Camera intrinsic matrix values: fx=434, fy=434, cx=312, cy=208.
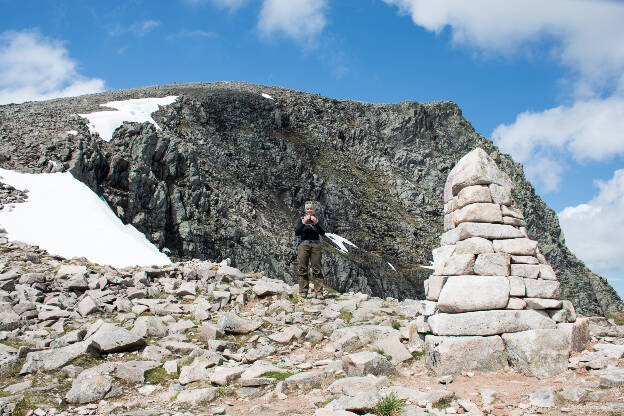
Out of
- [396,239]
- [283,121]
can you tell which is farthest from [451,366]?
[283,121]

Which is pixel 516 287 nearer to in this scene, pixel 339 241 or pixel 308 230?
pixel 308 230

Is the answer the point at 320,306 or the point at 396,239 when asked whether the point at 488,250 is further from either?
the point at 396,239

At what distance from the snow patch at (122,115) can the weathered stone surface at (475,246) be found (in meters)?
39.3

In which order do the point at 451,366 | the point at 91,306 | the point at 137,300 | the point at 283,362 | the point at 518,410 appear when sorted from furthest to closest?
1. the point at 137,300
2. the point at 91,306
3. the point at 283,362
4. the point at 451,366
5. the point at 518,410

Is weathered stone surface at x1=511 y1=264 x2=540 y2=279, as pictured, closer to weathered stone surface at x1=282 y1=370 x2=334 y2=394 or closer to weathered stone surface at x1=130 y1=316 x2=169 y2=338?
weathered stone surface at x1=282 y1=370 x2=334 y2=394

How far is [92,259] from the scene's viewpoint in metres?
17.3

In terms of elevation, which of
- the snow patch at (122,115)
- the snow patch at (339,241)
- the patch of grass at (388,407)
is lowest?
the patch of grass at (388,407)

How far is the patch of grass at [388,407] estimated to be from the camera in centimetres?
561

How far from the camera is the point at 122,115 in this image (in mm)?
46625

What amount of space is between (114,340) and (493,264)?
25.1 feet

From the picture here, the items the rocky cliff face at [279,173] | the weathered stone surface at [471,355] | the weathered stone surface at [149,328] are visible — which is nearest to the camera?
the weathered stone surface at [471,355]

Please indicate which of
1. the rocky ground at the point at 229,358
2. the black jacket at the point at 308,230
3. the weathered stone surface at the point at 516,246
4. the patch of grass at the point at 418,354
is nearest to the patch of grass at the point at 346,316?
the rocky ground at the point at 229,358

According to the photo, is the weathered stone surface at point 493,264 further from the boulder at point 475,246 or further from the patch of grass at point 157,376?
the patch of grass at point 157,376

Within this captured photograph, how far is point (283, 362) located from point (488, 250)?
4560mm
